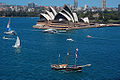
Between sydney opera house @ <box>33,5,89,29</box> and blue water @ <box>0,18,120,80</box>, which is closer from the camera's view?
blue water @ <box>0,18,120,80</box>

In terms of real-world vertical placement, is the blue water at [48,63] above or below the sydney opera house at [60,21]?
below

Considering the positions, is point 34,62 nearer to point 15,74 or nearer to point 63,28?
point 15,74

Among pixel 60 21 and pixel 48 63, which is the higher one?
pixel 60 21

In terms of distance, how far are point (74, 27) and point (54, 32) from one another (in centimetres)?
1155

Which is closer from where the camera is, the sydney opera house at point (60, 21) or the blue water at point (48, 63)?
the blue water at point (48, 63)

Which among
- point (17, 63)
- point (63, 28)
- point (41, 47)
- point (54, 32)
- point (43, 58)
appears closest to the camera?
point (17, 63)

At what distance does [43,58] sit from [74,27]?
3535 cm

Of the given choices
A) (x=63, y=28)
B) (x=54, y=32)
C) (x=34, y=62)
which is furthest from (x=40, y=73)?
(x=63, y=28)

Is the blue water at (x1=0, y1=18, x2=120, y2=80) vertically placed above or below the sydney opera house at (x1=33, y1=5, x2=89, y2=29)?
below

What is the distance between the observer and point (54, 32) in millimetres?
48938

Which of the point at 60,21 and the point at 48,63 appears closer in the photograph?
the point at 48,63

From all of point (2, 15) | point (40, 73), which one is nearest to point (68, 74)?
point (40, 73)

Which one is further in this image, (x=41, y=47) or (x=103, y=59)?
(x=41, y=47)

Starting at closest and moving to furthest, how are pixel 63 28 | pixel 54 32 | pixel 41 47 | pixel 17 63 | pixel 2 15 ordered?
1. pixel 17 63
2. pixel 41 47
3. pixel 54 32
4. pixel 63 28
5. pixel 2 15
